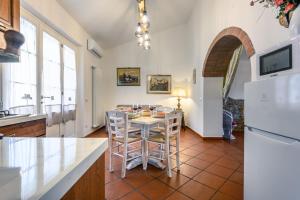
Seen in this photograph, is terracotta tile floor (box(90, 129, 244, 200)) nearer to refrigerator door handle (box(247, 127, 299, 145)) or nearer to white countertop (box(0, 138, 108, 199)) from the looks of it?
refrigerator door handle (box(247, 127, 299, 145))

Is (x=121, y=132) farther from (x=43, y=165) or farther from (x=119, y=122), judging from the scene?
(x=43, y=165)

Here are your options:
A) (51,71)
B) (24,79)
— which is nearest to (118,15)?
(51,71)

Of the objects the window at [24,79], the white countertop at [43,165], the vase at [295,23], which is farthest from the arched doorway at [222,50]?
the window at [24,79]

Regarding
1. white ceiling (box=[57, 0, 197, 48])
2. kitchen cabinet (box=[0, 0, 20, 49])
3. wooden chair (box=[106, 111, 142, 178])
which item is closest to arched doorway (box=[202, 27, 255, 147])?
white ceiling (box=[57, 0, 197, 48])

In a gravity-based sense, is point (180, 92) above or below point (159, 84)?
below

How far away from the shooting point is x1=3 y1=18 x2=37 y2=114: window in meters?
2.21

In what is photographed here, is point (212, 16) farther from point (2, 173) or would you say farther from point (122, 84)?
point (2, 173)

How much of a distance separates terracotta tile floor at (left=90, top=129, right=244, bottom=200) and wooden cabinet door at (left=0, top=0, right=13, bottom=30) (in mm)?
1967

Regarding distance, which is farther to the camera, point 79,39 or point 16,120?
point 79,39

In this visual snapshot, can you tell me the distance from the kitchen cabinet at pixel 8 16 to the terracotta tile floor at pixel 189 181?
1.92 m

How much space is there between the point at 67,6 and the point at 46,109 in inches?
79.0

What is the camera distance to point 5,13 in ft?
4.92

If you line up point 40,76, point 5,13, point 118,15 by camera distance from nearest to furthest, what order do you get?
1. point 5,13
2. point 40,76
3. point 118,15

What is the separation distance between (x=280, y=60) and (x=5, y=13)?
7.09 ft
